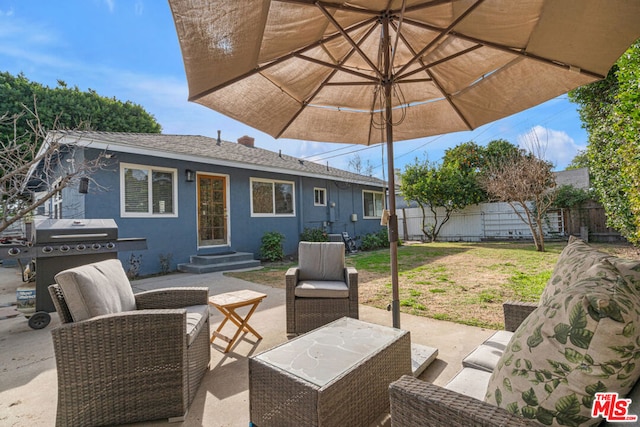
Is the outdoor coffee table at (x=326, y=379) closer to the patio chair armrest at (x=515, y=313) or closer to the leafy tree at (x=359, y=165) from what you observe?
the patio chair armrest at (x=515, y=313)

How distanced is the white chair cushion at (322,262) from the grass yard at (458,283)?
1.00 m

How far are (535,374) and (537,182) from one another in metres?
10.5

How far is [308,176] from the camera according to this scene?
10219 millimetres

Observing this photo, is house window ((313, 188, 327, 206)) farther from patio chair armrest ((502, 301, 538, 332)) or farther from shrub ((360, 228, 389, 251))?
patio chair armrest ((502, 301, 538, 332))

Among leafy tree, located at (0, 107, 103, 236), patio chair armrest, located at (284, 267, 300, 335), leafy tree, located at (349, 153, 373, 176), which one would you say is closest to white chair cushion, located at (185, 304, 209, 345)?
patio chair armrest, located at (284, 267, 300, 335)

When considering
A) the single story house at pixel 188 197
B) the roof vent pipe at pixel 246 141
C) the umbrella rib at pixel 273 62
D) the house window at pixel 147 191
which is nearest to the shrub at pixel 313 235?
the single story house at pixel 188 197

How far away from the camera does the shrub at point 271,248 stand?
872 cm

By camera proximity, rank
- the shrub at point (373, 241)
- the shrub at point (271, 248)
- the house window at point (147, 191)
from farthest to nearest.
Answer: the shrub at point (373, 241), the shrub at point (271, 248), the house window at point (147, 191)

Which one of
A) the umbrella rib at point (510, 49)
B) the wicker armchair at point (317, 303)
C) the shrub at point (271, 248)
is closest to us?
the umbrella rib at point (510, 49)

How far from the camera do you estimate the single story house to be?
623 cm

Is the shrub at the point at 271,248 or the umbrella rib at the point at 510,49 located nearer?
the umbrella rib at the point at 510,49

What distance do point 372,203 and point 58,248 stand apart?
11.7 m

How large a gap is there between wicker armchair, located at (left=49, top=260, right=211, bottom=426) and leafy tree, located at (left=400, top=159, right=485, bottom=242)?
12.8 m

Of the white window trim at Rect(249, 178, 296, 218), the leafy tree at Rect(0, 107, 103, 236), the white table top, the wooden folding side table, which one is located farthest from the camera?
the white window trim at Rect(249, 178, 296, 218)
